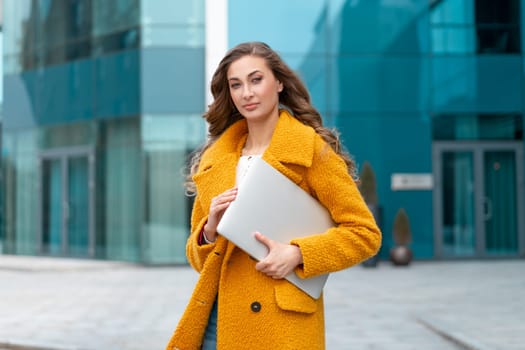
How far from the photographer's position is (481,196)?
1617 cm

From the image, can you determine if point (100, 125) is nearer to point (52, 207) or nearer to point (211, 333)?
point (52, 207)

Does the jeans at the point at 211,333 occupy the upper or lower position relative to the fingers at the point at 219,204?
lower

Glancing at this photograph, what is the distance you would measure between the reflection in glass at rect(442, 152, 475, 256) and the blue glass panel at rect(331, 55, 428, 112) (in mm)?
1436

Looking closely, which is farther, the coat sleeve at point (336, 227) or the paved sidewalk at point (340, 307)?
the paved sidewalk at point (340, 307)

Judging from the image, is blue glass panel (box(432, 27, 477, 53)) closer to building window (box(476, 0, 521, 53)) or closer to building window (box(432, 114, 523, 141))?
building window (box(476, 0, 521, 53))

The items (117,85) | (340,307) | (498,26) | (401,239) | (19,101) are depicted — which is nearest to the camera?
(340,307)

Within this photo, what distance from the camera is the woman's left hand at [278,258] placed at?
7.04 feet

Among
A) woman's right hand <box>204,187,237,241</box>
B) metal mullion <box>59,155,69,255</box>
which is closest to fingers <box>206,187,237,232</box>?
woman's right hand <box>204,187,237,241</box>

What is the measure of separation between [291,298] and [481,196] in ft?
48.3

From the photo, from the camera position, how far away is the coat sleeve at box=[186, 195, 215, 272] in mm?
2303

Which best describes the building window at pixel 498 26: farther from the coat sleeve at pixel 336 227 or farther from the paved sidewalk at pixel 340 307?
the coat sleeve at pixel 336 227

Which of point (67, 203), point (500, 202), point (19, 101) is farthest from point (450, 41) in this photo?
point (19, 101)

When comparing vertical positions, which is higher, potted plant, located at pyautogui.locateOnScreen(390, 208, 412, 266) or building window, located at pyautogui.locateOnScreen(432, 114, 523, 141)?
building window, located at pyautogui.locateOnScreen(432, 114, 523, 141)

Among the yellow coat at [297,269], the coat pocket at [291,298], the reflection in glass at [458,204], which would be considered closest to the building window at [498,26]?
the reflection in glass at [458,204]
